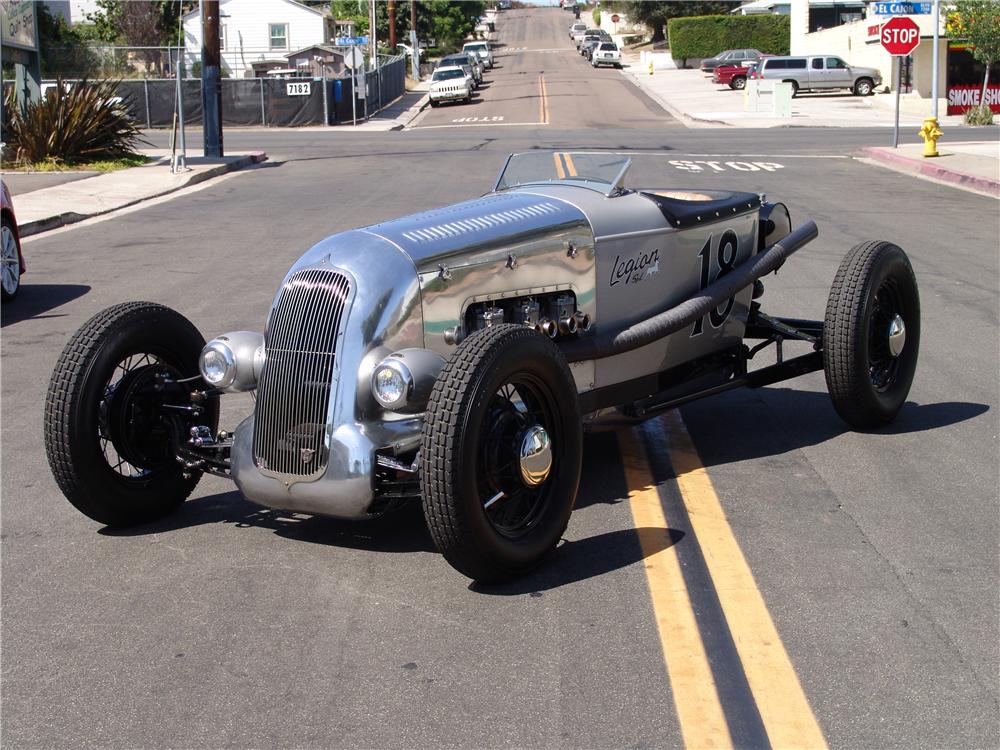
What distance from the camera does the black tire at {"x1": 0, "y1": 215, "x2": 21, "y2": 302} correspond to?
11609 mm

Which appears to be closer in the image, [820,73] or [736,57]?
[820,73]

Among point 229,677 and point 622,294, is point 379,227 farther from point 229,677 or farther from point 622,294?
point 229,677

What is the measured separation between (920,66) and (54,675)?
168 ft

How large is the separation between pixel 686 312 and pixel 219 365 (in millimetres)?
2446

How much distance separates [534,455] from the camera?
4.74 m

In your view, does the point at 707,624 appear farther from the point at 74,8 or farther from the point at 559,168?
the point at 74,8

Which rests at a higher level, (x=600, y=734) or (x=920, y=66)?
(x=920, y=66)

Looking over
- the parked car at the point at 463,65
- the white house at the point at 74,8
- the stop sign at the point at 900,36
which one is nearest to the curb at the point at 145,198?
the stop sign at the point at 900,36

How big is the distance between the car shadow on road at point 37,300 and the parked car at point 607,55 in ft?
220

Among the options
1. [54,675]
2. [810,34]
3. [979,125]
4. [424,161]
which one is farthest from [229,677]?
[810,34]

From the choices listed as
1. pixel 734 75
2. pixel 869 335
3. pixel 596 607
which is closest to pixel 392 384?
pixel 596 607

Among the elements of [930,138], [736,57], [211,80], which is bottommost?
[930,138]

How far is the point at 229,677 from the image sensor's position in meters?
4.03

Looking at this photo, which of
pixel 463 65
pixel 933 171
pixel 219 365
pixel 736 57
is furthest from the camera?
pixel 736 57
